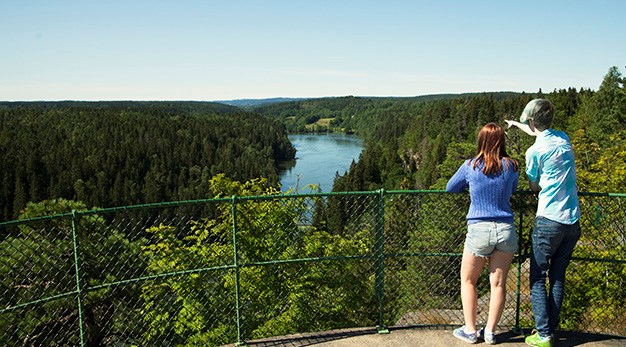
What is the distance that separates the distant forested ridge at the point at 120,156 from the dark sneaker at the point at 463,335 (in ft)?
203

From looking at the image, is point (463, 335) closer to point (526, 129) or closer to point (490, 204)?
point (490, 204)

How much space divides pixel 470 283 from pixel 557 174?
3.97ft

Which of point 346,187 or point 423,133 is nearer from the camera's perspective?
point 346,187

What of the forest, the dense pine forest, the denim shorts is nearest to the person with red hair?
the denim shorts

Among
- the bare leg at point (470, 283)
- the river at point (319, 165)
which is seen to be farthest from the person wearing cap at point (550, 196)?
the river at point (319, 165)

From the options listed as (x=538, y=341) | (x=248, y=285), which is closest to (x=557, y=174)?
(x=538, y=341)

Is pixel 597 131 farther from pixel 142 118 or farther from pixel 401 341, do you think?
pixel 142 118

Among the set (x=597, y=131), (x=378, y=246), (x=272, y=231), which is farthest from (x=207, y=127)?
(x=378, y=246)

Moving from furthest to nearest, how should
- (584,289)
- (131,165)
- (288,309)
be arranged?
(131,165) < (288,309) < (584,289)

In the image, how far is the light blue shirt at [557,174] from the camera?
423 centimetres

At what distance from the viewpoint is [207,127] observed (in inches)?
5305

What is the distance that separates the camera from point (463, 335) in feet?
15.8

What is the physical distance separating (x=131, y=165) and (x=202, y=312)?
87861mm

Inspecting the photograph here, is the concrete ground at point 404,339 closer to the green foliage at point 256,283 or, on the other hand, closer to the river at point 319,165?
the green foliage at point 256,283
